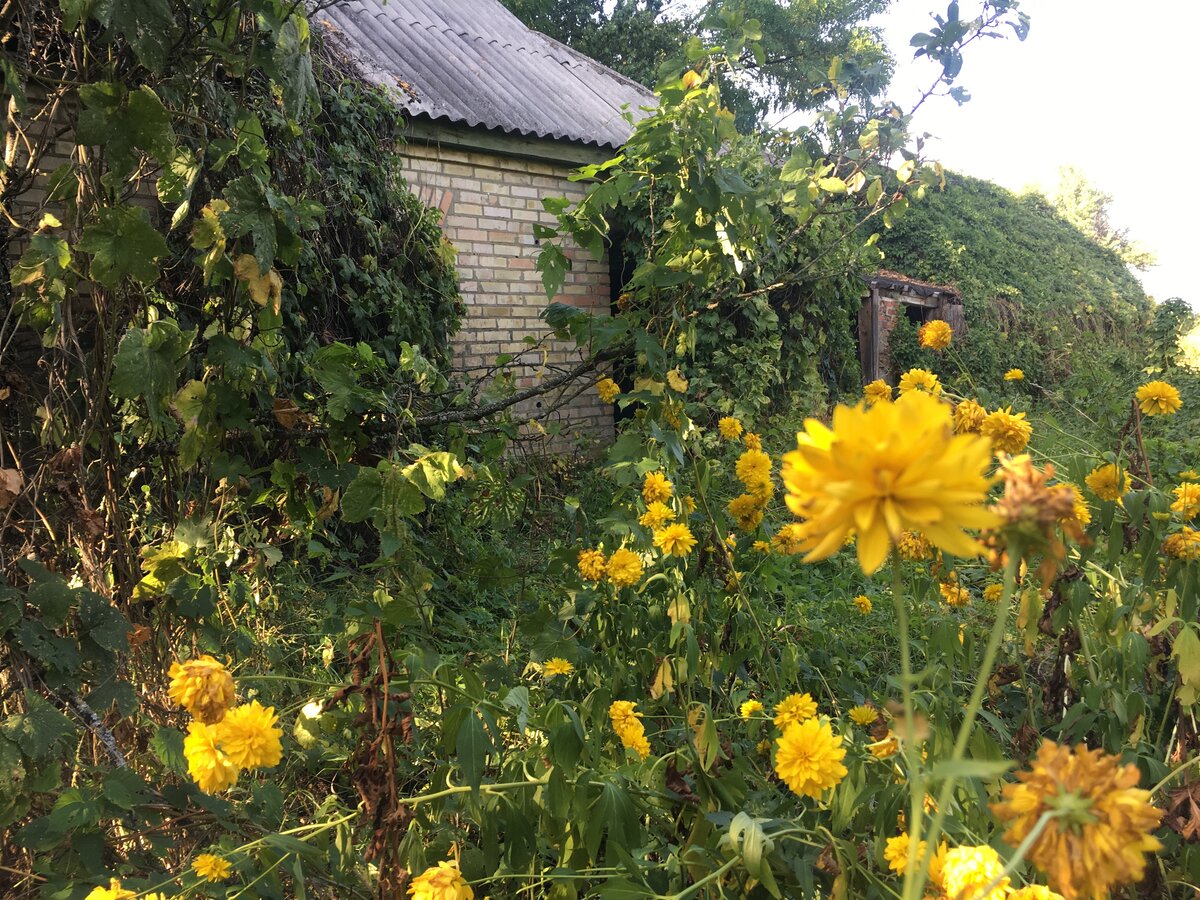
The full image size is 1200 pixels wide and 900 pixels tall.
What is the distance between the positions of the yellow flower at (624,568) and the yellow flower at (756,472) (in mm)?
505

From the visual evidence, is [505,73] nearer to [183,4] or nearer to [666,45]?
[183,4]

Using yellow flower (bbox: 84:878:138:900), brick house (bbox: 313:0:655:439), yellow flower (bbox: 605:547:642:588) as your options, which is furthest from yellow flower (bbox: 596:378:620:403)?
brick house (bbox: 313:0:655:439)

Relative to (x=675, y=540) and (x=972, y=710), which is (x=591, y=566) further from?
(x=972, y=710)

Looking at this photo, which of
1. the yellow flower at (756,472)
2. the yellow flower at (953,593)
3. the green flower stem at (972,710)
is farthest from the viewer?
the yellow flower at (756,472)

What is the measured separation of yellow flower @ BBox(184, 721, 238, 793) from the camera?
1027 mm

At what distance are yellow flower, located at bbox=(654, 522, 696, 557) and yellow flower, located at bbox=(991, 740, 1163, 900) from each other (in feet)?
4.31

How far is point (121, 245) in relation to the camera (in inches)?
62.7

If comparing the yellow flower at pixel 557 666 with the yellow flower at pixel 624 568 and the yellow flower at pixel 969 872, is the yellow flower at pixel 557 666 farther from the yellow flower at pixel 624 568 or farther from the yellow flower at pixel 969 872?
the yellow flower at pixel 969 872

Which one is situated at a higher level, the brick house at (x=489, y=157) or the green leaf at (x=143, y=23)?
the brick house at (x=489, y=157)

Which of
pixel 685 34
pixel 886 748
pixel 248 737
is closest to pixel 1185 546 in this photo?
pixel 886 748

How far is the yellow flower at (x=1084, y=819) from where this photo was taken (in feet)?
1.52

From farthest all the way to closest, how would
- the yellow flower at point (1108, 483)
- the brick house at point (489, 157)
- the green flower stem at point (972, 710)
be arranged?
the brick house at point (489, 157) → the yellow flower at point (1108, 483) → the green flower stem at point (972, 710)

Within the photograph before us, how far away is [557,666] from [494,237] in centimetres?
459

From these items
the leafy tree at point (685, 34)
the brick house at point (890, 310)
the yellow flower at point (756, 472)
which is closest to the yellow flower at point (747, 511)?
the yellow flower at point (756, 472)
